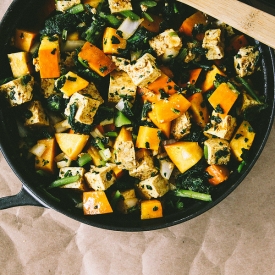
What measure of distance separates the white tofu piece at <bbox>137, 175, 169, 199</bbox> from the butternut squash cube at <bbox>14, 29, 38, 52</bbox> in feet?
3.16

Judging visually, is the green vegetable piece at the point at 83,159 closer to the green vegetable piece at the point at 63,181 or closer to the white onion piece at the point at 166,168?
the green vegetable piece at the point at 63,181

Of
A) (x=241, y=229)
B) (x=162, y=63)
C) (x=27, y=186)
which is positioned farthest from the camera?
(x=241, y=229)

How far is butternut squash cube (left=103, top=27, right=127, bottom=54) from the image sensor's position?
2.02 m

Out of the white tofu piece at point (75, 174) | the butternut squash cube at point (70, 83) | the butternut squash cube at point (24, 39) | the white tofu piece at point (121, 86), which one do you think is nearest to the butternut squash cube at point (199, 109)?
the white tofu piece at point (121, 86)

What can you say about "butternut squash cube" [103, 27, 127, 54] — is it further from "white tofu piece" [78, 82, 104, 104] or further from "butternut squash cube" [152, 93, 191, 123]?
"butternut squash cube" [152, 93, 191, 123]

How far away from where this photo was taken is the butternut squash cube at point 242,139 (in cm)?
208

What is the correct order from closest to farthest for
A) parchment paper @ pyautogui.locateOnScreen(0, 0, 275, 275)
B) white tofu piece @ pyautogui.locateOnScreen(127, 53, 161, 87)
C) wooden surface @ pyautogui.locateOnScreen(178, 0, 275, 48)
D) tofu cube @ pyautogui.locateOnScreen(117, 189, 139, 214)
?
wooden surface @ pyautogui.locateOnScreen(178, 0, 275, 48) < white tofu piece @ pyautogui.locateOnScreen(127, 53, 161, 87) < tofu cube @ pyautogui.locateOnScreen(117, 189, 139, 214) < parchment paper @ pyautogui.locateOnScreen(0, 0, 275, 275)

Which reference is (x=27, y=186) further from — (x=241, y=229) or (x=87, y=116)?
(x=241, y=229)

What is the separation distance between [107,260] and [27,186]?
824 millimetres

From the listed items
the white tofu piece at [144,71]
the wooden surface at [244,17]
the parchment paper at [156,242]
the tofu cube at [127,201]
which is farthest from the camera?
the parchment paper at [156,242]

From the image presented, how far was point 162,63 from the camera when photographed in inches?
83.7

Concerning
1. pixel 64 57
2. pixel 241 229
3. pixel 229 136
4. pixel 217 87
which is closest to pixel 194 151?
pixel 229 136

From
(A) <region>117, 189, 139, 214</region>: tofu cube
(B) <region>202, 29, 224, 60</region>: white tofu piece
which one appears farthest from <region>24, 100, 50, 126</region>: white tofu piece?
(B) <region>202, 29, 224, 60</region>: white tofu piece

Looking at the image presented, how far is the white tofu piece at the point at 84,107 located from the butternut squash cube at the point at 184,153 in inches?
17.1
